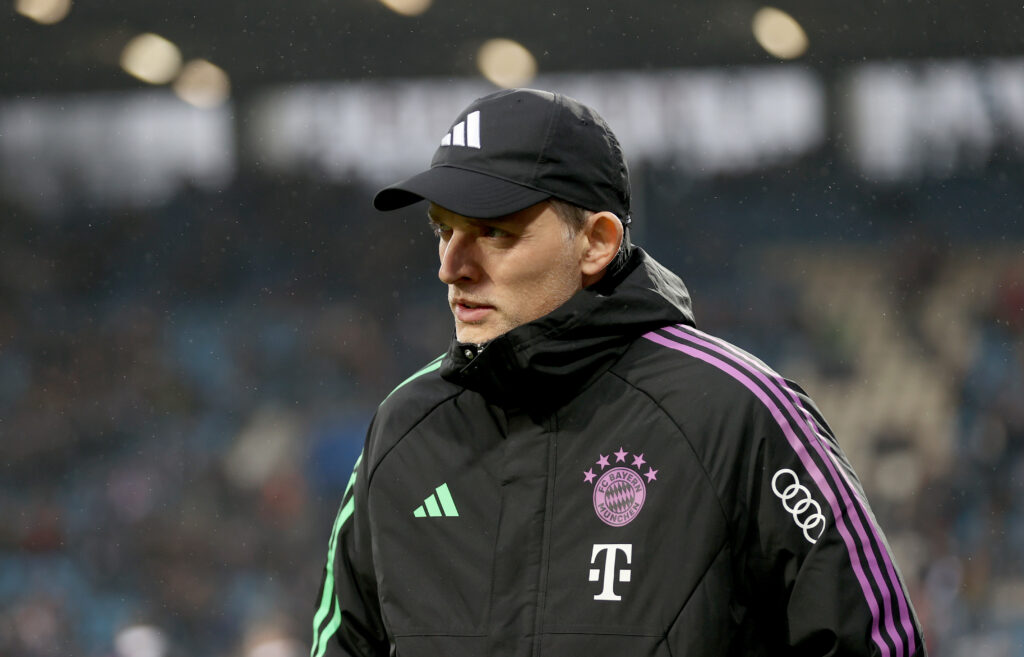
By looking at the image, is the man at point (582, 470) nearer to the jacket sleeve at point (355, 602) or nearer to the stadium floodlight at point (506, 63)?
the jacket sleeve at point (355, 602)

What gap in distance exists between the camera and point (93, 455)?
3.16m

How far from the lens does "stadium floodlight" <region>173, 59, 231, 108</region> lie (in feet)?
9.86

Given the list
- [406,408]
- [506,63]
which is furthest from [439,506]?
[506,63]

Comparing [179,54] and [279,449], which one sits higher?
[179,54]

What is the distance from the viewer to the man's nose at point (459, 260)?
0.83 metres

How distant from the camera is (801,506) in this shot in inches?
30.1

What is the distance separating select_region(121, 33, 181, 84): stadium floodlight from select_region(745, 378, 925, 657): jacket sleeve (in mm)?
2538

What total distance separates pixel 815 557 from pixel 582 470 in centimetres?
16

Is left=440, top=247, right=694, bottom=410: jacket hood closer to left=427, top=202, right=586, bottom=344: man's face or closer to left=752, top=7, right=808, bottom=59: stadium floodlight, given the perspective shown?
left=427, top=202, right=586, bottom=344: man's face

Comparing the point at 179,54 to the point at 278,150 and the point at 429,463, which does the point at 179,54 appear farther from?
the point at 429,463

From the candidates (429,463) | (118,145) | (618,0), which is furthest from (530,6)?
(429,463)

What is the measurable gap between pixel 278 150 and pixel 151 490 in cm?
95

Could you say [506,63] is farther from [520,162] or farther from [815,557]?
[815,557]

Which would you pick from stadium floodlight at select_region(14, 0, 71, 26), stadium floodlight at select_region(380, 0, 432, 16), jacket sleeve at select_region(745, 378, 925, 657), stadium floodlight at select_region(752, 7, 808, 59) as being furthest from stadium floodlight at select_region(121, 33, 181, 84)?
jacket sleeve at select_region(745, 378, 925, 657)
